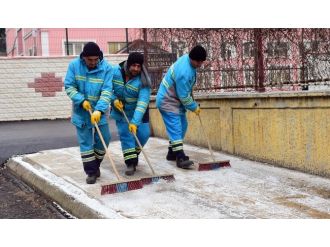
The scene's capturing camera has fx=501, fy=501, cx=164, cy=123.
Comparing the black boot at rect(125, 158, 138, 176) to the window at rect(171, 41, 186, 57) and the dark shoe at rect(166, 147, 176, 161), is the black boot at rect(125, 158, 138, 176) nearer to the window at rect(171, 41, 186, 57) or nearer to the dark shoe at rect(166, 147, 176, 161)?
the dark shoe at rect(166, 147, 176, 161)

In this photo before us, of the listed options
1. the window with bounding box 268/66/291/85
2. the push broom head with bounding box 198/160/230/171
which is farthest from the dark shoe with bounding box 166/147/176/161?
the window with bounding box 268/66/291/85

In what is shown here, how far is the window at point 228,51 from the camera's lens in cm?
699

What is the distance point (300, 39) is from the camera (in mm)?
6148

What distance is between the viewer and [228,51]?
23.3 ft

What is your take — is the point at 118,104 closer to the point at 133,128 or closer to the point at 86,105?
the point at 133,128

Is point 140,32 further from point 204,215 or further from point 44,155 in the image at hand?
point 204,215

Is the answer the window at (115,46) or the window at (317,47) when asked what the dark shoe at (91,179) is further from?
the window at (115,46)

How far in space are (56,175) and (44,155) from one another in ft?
5.55

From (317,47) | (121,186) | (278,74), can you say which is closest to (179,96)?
(278,74)

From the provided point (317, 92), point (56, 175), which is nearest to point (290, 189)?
point (317, 92)

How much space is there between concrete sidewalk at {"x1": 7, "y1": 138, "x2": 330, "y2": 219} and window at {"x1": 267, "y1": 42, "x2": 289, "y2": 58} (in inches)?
55.3

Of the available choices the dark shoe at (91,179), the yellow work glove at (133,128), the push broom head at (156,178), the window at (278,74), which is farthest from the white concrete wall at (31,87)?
the push broom head at (156,178)

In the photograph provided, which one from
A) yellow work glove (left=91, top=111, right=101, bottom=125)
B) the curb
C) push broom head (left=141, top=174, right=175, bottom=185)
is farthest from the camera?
push broom head (left=141, top=174, right=175, bottom=185)

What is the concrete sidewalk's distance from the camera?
4.13 m
